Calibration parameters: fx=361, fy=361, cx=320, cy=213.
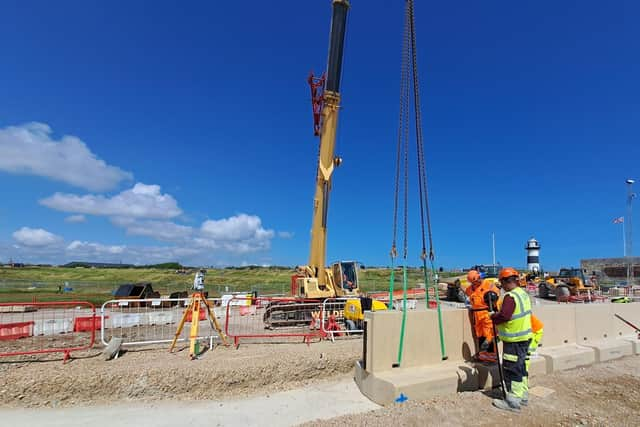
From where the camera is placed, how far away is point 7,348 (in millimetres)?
8719

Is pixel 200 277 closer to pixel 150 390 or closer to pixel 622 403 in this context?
pixel 150 390

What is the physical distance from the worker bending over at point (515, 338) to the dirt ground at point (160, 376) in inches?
127

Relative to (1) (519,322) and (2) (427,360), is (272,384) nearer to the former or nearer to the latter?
(2) (427,360)

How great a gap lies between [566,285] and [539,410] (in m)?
23.2

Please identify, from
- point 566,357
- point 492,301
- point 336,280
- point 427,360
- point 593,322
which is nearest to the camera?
point 492,301

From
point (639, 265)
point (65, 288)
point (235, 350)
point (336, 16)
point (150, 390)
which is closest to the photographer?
point (150, 390)

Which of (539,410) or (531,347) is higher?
(531,347)

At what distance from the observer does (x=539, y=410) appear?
479cm

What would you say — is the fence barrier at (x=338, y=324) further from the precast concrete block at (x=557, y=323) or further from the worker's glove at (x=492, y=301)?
the worker's glove at (x=492, y=301)

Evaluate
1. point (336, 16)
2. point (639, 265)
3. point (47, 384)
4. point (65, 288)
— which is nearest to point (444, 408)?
point (47, 384)

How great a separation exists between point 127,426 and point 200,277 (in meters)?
3.39

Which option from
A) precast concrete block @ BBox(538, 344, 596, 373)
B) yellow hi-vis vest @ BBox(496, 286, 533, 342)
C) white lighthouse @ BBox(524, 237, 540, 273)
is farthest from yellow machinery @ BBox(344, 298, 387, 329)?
white lighthouse @ BBox(524, 237, 540, 273)

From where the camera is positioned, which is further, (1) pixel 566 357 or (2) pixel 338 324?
(2) pixel 338 324

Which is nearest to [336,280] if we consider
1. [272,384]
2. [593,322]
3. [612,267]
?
[272,384]
